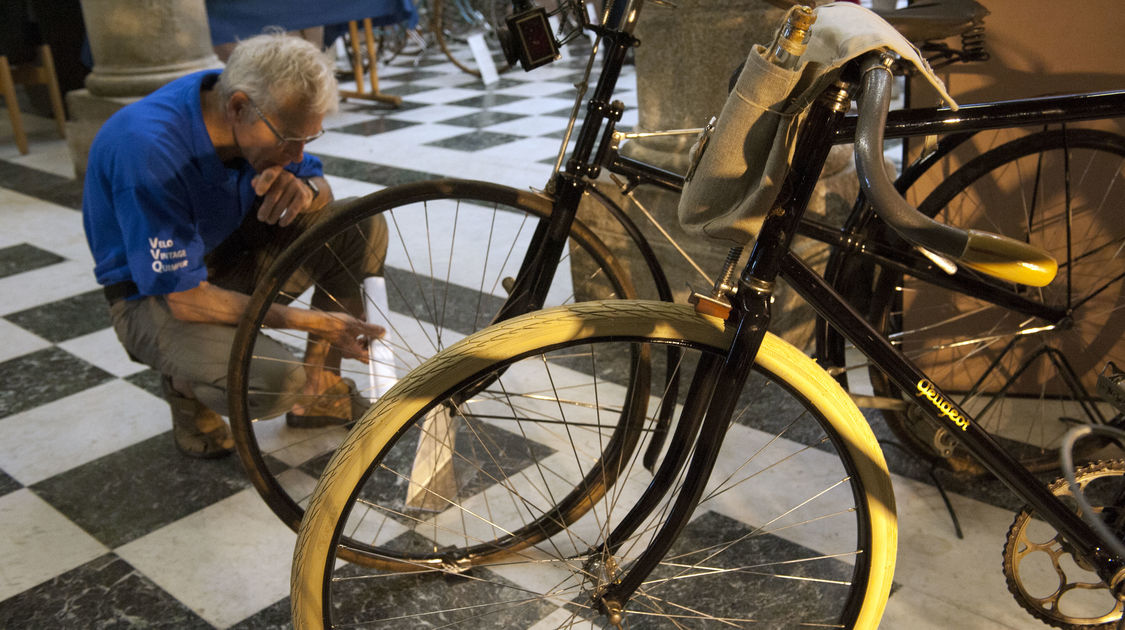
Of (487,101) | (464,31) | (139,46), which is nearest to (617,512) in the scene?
(139,46)

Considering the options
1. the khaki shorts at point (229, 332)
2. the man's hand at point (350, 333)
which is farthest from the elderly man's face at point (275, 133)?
the man's hand at point (350, 333)

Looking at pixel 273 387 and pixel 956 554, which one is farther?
pixel 273 387

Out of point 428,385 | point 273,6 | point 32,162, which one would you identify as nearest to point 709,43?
point 428,385

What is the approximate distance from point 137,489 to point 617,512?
0.98m

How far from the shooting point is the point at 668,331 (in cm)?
113

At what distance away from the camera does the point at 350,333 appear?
1975 millimetres

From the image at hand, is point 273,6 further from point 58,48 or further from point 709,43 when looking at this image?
point 709,43

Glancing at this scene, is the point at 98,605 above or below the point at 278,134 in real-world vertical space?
below

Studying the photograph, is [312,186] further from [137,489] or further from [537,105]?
[537,105]

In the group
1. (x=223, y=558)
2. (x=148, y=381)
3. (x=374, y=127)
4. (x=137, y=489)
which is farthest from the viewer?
(x=374, y=127)

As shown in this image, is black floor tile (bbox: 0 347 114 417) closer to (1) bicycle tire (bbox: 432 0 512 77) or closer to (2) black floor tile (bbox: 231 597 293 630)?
(2) black floor tile (bbox: 231 597 293 630)

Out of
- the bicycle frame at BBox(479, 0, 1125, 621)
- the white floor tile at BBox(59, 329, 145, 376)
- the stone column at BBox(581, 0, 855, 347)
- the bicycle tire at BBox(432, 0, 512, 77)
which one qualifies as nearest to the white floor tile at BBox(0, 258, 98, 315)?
the white floor tile at BBox(59, 329, 145, 376)

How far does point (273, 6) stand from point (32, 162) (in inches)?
59.3

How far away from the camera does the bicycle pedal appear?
1386 millimetres
